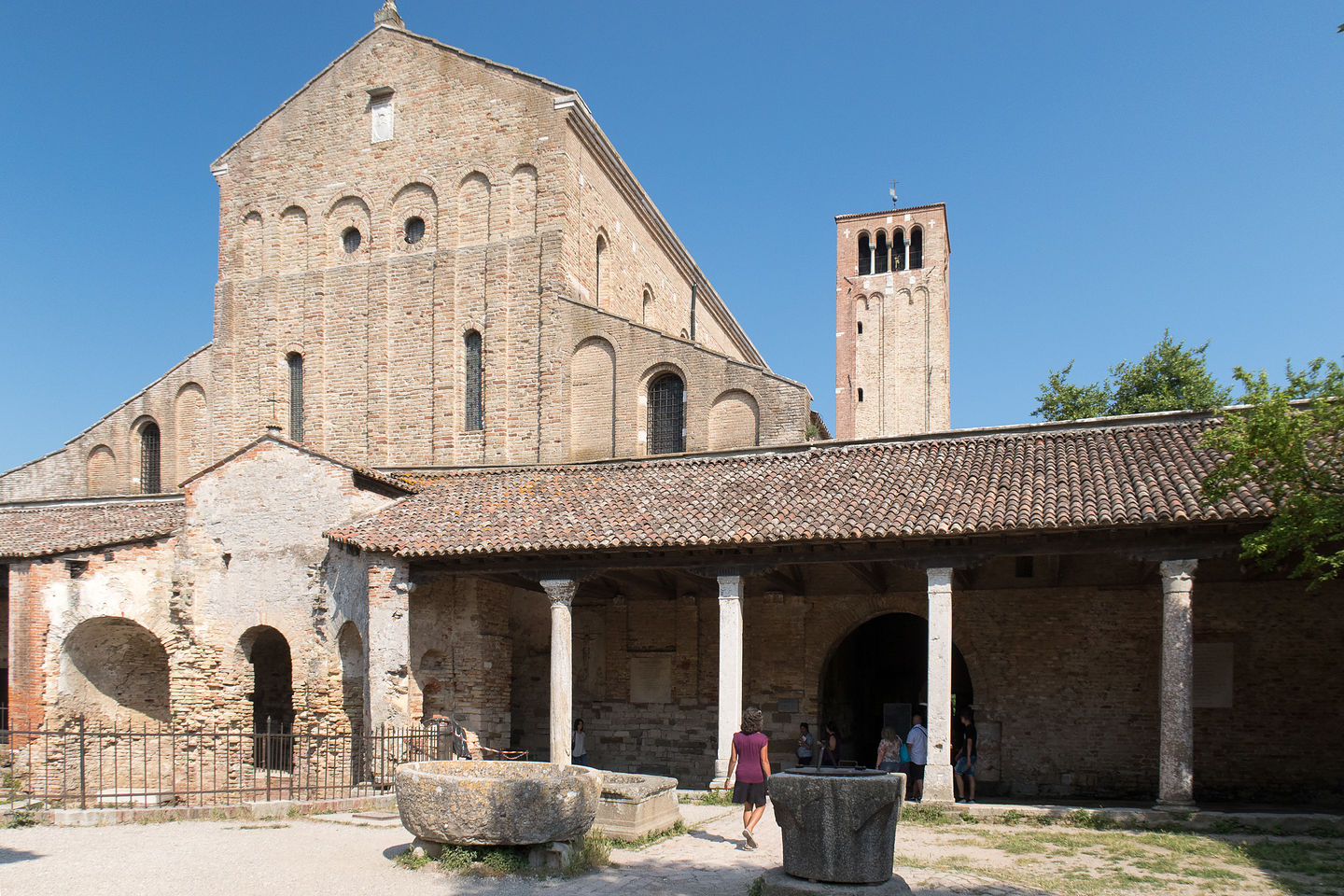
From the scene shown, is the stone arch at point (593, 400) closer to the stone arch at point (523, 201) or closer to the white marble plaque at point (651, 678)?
the stone arch at point (523, 201)

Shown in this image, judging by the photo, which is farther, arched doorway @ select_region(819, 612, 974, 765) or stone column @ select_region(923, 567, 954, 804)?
arched doorway @ select_region(819, 612, 974, 765)

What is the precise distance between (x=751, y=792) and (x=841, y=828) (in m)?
2.95

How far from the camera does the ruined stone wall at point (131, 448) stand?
77.9 feet

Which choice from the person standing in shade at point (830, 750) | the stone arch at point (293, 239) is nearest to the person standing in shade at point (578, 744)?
the person standing in shade at point (830, 750)

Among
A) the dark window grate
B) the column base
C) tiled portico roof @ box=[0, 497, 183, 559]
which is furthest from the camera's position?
the dark window grate

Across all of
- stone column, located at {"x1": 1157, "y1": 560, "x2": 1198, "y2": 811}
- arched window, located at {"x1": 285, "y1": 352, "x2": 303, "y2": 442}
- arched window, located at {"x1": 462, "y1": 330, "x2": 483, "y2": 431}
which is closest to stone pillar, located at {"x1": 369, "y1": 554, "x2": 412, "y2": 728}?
arched window, located at {"x1": 462, "y1": 330, "x2": 483, "y2": 431}

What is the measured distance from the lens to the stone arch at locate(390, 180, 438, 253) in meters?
22.4

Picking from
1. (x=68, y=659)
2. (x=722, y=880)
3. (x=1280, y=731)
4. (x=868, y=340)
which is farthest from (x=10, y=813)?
(x=868, y=340)

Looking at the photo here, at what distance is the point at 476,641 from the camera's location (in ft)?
56.9

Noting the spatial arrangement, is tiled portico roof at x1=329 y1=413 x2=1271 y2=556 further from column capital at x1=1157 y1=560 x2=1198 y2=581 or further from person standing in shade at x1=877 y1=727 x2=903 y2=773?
person standing in shade at x1=877 y1=727 x2=903 y2=773

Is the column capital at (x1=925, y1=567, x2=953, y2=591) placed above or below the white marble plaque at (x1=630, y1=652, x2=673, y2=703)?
above

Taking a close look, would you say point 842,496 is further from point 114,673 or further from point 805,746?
point 114,673

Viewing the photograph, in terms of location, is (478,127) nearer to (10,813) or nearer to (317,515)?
(317,515)

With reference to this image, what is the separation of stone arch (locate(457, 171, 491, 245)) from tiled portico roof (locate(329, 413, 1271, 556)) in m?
5.74
